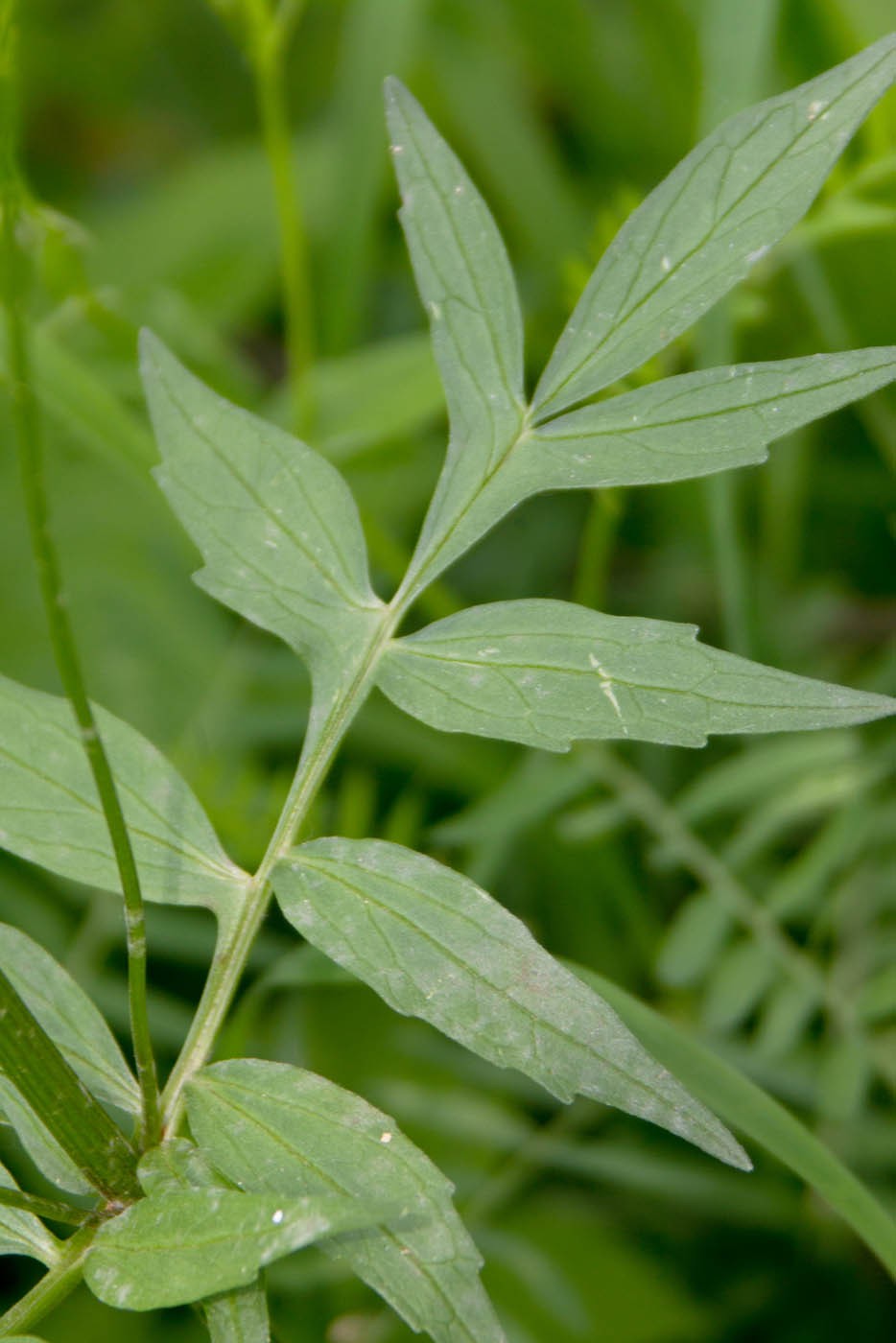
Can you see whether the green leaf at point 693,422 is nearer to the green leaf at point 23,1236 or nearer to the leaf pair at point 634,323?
the leaf pair at point 634,323

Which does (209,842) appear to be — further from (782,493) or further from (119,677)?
(782,493)

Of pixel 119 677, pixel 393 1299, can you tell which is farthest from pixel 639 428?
pixel 119 677

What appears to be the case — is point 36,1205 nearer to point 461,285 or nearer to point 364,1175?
point 364,1175

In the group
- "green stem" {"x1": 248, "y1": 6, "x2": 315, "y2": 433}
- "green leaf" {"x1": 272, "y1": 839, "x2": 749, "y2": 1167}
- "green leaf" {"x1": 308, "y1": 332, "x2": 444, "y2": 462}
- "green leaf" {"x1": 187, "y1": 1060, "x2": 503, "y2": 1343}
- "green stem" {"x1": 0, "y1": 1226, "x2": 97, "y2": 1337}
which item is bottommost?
"green stem" {"x1": 0, "y1": 1226, "x2": 97, "y2": 1337}

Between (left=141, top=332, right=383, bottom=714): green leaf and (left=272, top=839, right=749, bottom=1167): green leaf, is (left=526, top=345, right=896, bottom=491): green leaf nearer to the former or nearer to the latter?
(left=141, top=332, right=383, bottom=714): green leaf

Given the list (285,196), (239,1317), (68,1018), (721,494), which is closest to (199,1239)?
(239,1317)

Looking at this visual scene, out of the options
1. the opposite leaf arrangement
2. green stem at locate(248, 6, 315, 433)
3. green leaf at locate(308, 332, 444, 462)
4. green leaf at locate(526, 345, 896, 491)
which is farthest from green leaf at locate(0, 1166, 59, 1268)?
green stem at locate(248, 6, 315, 433)
